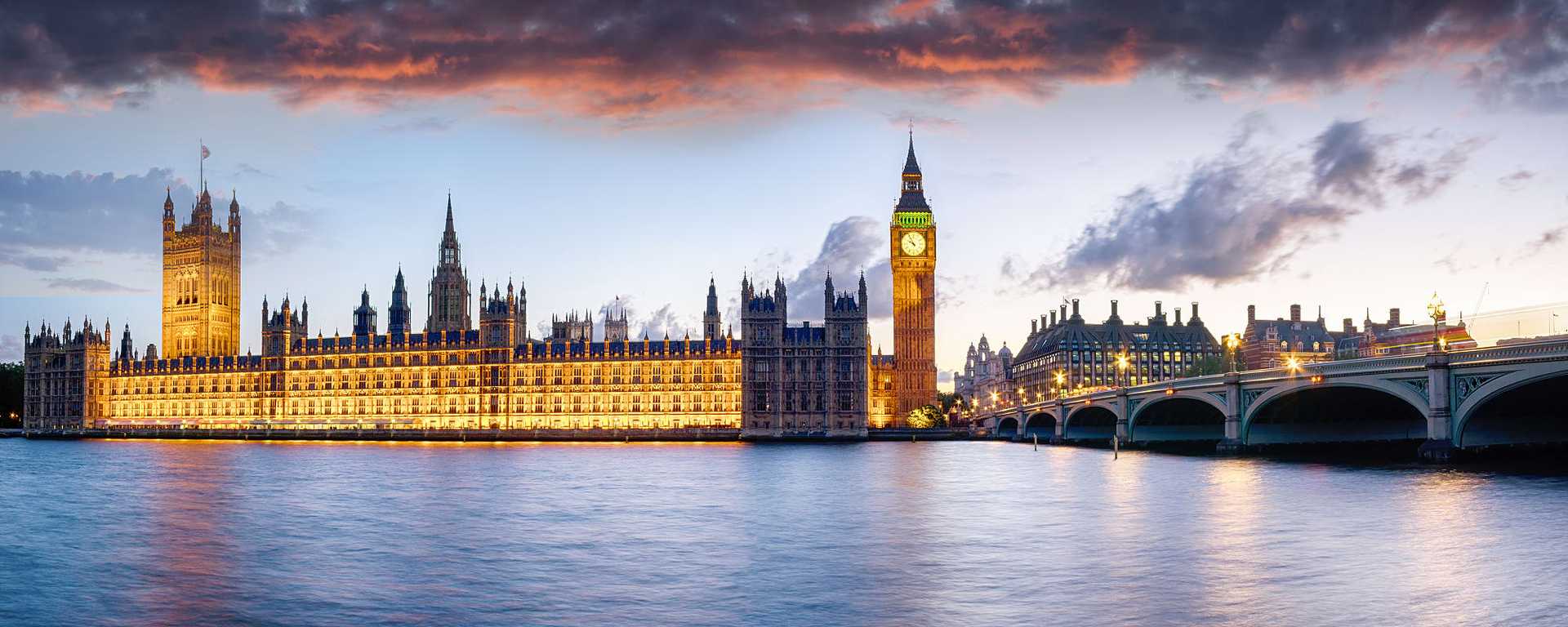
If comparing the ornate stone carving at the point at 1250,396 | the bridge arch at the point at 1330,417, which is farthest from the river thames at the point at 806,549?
the ornate stone carving at the point at 1250,396

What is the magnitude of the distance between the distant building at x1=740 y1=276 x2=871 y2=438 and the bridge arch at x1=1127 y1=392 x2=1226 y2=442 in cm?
4771

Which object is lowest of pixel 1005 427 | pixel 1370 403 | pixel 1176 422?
pixel 1005 427

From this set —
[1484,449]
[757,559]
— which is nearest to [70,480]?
[757,559]

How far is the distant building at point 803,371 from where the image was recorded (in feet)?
541

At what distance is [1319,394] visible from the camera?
269 feet

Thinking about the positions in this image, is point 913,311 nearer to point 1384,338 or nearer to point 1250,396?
point 1384,338

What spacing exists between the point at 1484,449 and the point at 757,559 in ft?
169

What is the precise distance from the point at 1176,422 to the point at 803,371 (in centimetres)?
5682

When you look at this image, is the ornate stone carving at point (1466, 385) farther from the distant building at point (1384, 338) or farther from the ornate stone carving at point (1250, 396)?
the distant building at point (1384, 338)

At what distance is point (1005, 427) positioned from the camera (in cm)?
17725

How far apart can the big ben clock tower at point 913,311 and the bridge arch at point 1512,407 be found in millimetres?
114207

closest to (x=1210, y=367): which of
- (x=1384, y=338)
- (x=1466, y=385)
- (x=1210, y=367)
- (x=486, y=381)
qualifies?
(x=1210, y=367)

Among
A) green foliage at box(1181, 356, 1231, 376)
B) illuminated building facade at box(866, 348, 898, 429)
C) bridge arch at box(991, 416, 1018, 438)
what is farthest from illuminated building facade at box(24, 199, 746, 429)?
green foliage at box(1181, 356, 1231, 376)

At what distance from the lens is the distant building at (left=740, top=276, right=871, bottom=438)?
541ft
